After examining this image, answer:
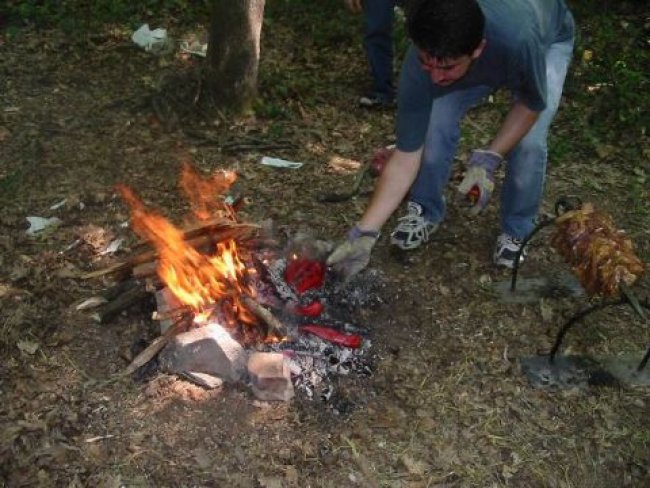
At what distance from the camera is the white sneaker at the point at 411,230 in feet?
15.3

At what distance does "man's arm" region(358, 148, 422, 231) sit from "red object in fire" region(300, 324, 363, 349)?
663 mm

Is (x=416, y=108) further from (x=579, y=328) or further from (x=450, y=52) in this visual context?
(x=579, y=328)

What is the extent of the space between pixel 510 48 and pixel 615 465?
2233 millimetres

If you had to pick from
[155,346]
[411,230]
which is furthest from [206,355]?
[411,230]

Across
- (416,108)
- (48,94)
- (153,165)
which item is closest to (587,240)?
(416,108)

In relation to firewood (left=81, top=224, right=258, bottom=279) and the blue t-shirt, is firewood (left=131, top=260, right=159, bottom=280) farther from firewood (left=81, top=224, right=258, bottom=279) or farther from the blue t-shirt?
the blue t-shirt

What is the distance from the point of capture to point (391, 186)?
159 inches

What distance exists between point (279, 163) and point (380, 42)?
1608mm

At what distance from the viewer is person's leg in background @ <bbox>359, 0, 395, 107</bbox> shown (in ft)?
20.1

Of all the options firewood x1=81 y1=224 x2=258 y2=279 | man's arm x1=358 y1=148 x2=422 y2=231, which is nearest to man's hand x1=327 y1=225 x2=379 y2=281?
man's arm x1=358 y1=148 x2=422 y2=231

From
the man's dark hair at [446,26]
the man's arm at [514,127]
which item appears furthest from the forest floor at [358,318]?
the man's dark hair at [446,26]

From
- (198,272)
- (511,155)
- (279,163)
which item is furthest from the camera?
(279,163)

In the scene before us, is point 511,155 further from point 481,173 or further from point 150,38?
point 150,38

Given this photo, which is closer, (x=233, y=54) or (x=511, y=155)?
(x=511, y=155)
